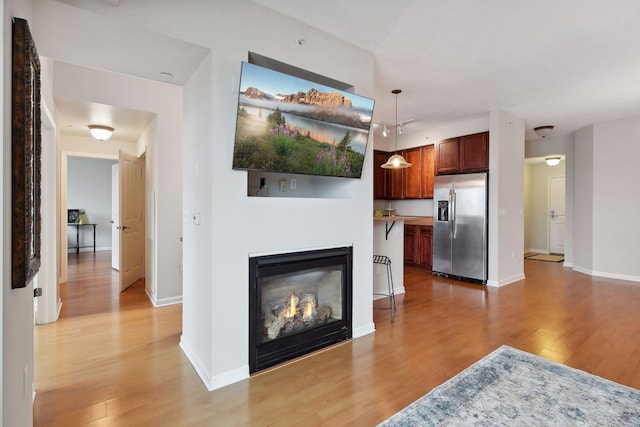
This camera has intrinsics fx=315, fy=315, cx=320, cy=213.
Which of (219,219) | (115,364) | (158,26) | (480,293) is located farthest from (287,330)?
(480,293)

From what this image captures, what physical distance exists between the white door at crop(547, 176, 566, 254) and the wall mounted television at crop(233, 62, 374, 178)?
7.77 m

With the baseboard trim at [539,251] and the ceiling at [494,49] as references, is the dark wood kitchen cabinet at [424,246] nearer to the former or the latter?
the ceiling at [494,49]

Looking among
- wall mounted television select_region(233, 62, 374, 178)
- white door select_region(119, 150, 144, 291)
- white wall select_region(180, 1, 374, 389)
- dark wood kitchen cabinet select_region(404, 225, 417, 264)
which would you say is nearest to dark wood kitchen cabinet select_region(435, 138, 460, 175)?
dark wood kitchen cabinet select_region(404, 225, 417, 264)

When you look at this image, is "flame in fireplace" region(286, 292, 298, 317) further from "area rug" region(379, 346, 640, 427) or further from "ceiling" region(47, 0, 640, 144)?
"ceiling" region(47, 0, 640, 144)

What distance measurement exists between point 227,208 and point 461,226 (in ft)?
14.7

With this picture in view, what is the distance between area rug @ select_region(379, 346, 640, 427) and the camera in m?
1.87

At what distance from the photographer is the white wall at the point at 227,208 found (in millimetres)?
2246

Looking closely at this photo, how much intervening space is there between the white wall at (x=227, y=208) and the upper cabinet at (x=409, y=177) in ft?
13.5

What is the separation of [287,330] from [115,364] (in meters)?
1.40

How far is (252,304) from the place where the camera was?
2404 mm

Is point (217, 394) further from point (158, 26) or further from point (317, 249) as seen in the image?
point (158, 26)

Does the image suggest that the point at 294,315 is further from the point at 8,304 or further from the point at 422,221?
the point at 422,221

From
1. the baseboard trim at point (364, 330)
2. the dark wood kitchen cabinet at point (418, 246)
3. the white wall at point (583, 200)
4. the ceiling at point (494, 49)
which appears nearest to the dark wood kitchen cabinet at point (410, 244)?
the dark wood kitchen cabinet at point (418, 246)

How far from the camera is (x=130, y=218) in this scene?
5043mm
